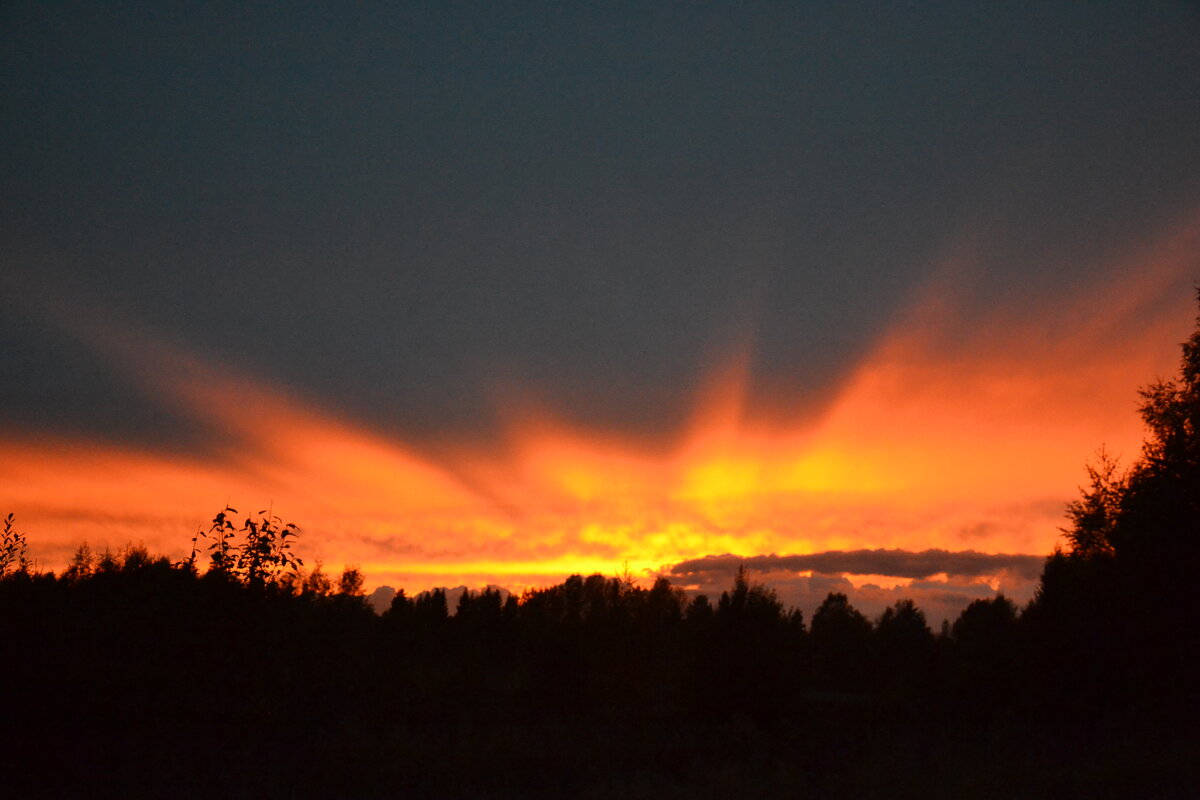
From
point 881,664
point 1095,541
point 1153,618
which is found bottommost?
point 881,664

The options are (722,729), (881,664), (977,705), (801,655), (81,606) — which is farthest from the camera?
(881,664)

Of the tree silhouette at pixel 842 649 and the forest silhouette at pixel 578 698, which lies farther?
the tree silhouette at pixel 842 649

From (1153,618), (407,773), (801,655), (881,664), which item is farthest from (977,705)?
(881,664)

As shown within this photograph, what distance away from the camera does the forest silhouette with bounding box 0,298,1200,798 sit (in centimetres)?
1414

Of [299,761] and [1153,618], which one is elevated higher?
[1153,618]

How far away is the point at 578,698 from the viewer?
39.3 meters

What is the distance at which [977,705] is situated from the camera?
37.7 m

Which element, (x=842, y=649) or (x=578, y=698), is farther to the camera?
(x=842, y=649)

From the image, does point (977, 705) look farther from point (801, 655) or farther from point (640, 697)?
point (640, 697)

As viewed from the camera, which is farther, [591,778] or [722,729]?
[722,729]

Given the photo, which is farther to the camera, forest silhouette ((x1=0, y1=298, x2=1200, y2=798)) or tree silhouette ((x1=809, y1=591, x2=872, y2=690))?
tree silhouette ((x1=809, y1=591, x2=872, y2=690))

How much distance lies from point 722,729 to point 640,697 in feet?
76.6

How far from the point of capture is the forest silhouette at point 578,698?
1414 cm

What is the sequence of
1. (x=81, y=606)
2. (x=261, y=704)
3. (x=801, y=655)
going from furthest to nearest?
(x=801, y=655), (x=81, y=606), (x=261, y=704)
